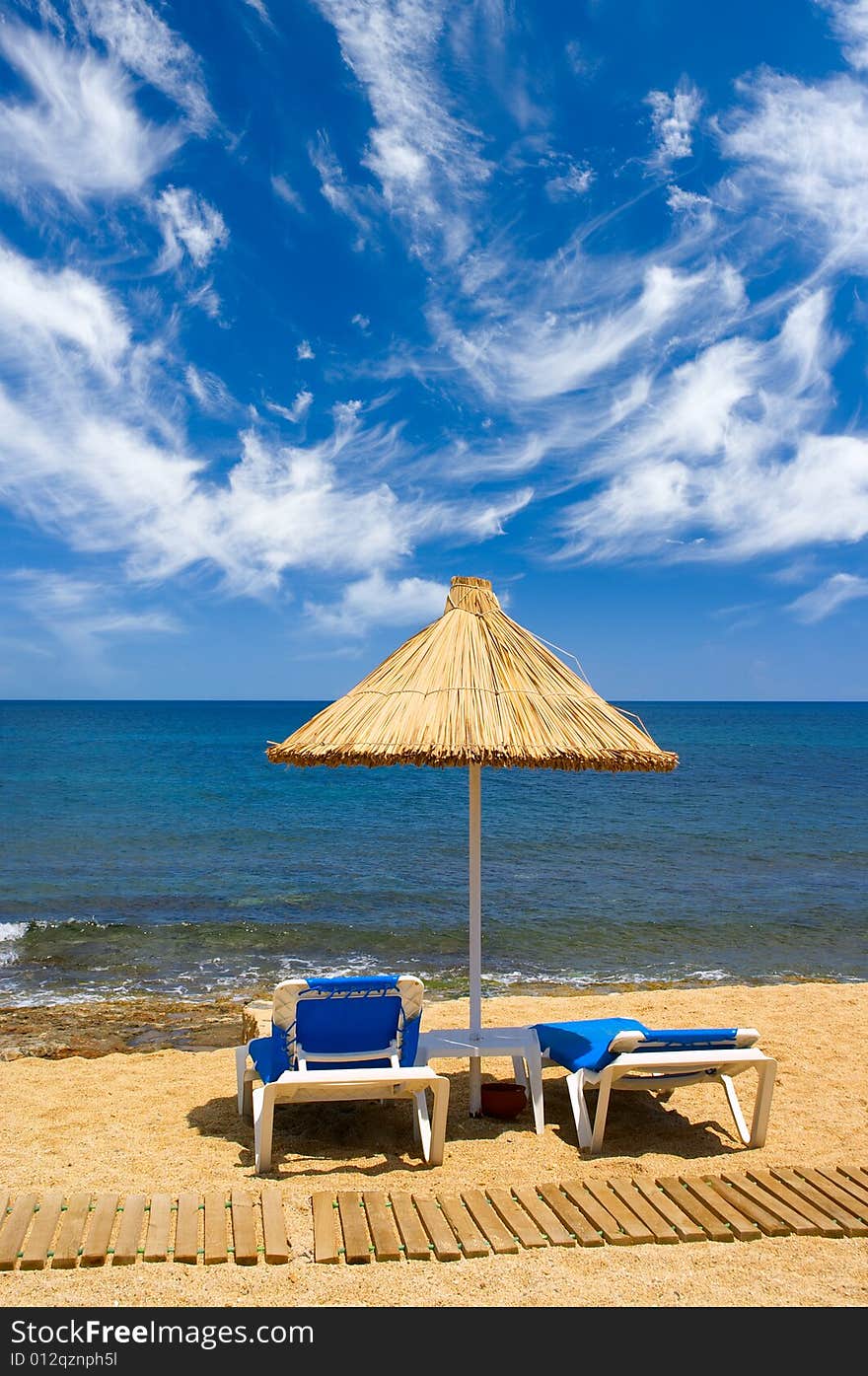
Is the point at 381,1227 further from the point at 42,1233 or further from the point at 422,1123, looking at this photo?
the point at 42,1233

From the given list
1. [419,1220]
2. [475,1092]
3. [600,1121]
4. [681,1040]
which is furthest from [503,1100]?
[419,1220]

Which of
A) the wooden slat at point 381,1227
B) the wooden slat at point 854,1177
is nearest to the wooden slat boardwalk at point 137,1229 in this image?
the wooden slat at point 381,1227

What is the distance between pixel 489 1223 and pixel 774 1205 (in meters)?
1.23

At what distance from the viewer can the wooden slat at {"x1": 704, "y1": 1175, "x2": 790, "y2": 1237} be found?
3.71m

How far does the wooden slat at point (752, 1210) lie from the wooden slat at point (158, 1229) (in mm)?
2273

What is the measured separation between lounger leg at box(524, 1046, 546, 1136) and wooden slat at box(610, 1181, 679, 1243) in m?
1.08

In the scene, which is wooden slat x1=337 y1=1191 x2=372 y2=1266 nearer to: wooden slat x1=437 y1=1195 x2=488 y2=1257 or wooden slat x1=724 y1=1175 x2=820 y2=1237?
wooden slat x1=437 y1=1195 x2=488 y2=1257

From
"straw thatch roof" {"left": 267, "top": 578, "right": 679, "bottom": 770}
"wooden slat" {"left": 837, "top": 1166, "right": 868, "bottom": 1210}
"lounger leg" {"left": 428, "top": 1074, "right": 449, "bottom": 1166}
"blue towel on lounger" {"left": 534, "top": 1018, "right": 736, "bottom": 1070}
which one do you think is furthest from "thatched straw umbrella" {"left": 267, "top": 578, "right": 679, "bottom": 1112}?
"wooden slat" {"left": 837, "top": 1166, "right": 868, "bottom": 1210}

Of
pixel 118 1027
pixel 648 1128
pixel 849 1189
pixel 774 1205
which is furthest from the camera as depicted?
pixel 118 1027

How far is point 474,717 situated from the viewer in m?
4.91

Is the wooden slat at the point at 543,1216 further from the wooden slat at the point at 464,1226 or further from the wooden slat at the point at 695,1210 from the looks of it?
the wooden slat at the point at 695,1210

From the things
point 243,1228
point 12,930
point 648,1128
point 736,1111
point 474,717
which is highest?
point 474,717

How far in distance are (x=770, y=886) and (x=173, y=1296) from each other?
1556cm
